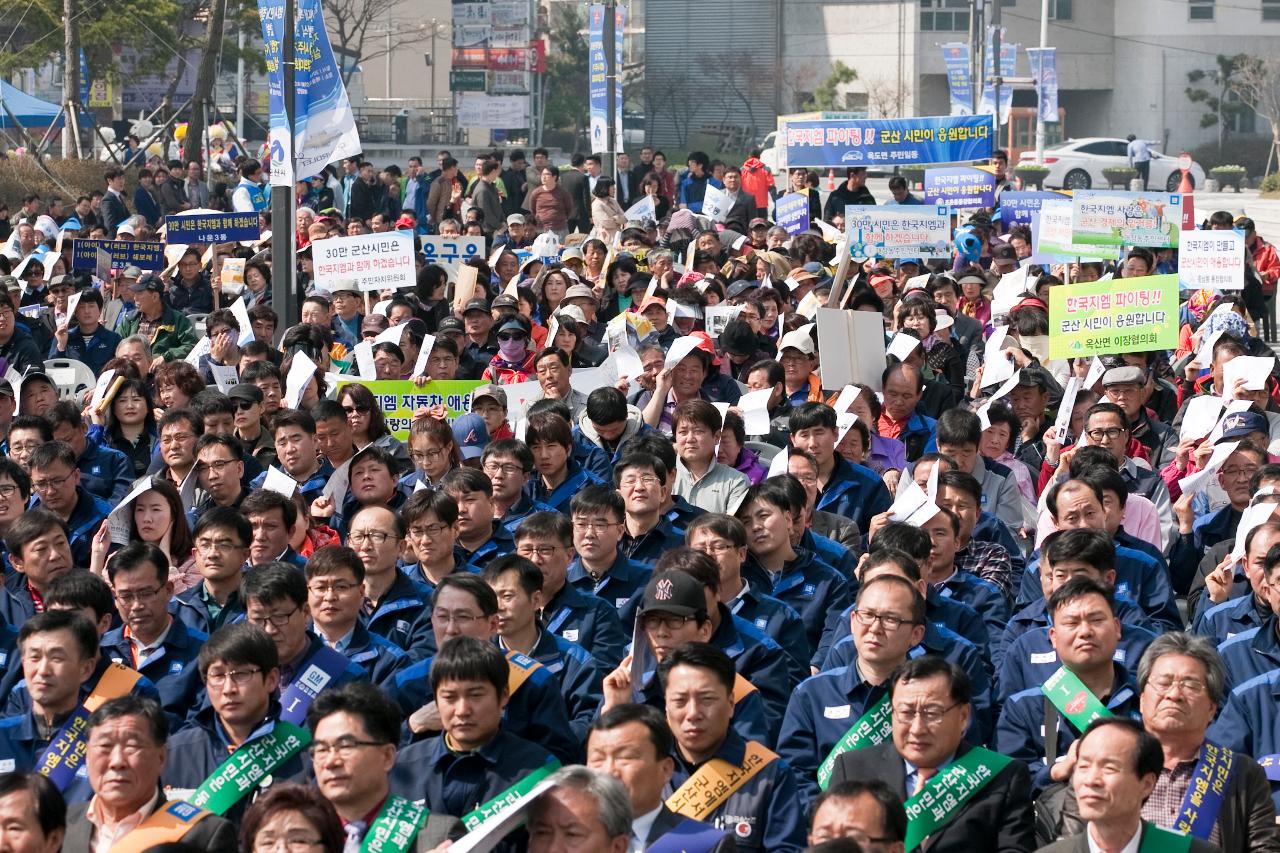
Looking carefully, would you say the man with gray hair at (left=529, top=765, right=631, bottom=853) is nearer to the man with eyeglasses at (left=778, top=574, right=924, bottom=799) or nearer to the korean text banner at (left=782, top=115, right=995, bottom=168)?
the man with eyeglasses at (left=778, top=574, right=924, bottom=799)

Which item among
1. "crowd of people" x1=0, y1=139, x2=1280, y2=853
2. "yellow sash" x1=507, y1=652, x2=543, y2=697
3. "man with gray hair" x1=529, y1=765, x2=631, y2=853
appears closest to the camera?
"man with gray hair" x1=529, y1=765, x2=631, y2=853

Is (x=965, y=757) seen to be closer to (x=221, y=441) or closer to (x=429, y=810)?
(x=429, y=810)

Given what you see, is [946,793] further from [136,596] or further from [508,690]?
[136,596]

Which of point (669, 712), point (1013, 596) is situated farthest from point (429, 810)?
point (1013, 596)

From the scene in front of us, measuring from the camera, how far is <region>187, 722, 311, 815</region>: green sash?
564 cm

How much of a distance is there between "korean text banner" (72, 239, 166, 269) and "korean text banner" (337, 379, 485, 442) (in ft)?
19.8

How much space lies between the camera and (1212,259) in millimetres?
15289

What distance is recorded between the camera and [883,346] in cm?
1156

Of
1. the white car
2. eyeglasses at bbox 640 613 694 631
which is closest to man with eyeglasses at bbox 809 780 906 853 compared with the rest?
eyeglasses at bbox 640 613 694 631

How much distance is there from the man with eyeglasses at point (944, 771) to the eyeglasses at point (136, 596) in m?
2.80

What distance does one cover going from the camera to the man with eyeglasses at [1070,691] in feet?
19.9

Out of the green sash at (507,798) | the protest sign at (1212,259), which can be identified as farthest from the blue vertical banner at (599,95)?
the green sash at (507,798)

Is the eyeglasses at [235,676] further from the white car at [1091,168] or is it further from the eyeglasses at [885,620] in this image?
the white car at [1091,168]

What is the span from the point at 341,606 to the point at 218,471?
7.86 ft
